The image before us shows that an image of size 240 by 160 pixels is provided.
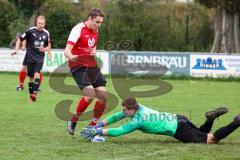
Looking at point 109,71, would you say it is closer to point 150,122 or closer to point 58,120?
point 58,120

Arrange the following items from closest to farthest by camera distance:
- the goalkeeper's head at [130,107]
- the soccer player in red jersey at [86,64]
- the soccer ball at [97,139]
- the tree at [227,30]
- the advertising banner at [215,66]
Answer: the goalkeeper's head at [130,107]
the soccer ball at [97,139]
the soccer player in red jersey at [86,64]
the advertising banner at [215,66]
the tree at [227,30]

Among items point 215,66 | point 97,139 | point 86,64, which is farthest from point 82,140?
point 215,66

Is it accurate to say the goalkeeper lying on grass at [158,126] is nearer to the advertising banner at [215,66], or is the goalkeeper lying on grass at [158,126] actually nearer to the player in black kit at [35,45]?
the player in black kit at [35,45]

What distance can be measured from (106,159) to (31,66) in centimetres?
952

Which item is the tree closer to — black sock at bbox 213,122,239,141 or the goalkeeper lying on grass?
the goalkeeper lying on grass

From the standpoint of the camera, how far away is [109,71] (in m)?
25.9

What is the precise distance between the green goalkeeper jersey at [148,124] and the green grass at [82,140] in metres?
0.21

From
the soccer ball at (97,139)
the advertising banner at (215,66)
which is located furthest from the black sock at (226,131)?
the advertising banner at (215,66)

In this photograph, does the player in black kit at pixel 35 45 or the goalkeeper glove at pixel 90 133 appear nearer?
the goalkeeper glove at pixel 90 133

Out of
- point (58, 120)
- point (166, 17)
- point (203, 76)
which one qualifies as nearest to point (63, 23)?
point (166, 17)

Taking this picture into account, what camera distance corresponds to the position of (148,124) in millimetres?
9469

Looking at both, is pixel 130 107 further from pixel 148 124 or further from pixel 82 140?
pixel 82 140

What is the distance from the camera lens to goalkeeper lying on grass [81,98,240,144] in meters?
9.34

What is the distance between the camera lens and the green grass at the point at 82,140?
8.65 meters
